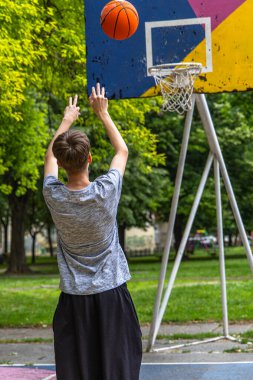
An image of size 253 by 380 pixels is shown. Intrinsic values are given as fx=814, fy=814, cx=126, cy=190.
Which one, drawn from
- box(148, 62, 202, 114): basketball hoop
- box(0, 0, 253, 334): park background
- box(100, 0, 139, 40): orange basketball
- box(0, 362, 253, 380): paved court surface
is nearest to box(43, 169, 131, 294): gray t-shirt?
box(100, 0, 139, 40): orange basketball

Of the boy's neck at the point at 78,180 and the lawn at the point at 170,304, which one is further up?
the boy's neck at the point at 78,180

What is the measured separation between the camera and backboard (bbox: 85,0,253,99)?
8.74 m

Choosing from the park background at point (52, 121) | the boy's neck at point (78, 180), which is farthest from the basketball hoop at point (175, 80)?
the boy's neck at point (78, 180)

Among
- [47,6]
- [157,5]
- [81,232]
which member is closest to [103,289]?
[81,232]

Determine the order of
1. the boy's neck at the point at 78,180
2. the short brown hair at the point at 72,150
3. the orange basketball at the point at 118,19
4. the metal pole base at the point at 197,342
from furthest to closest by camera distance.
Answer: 1. the metal pole base at the point at 197,342
2. the orange basketball at the point at 118,19
3. the boy's neck at the point at 78,180
4. the short brown hair at the point at 72,150

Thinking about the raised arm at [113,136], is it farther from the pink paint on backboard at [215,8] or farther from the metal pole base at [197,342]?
the metal pole base at [197,342]

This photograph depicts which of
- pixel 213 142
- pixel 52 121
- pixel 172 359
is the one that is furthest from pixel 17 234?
pixel 172 359

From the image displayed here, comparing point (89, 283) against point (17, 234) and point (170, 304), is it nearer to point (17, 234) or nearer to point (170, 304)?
point (170, 304)

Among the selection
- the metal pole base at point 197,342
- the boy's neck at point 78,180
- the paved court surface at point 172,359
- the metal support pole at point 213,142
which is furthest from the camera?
the metal pole base at point 197,342

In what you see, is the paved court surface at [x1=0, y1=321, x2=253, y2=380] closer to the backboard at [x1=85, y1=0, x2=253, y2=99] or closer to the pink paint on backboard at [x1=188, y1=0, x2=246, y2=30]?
the backboard at [x1=85, y1=0, x2=253, y2=99]

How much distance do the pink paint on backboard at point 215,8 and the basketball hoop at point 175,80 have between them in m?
0.57

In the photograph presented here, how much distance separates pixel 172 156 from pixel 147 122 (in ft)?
12.4

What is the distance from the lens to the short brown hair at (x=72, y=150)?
14.5 ft

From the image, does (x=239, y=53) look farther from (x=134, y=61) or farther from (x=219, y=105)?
(x=219, y=105)
